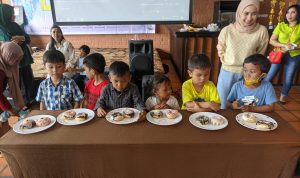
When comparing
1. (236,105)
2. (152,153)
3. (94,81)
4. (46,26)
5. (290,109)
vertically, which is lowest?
(290,109)

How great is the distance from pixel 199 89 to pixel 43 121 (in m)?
1.05

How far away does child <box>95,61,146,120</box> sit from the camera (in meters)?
1.65

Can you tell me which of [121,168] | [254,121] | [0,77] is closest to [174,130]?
[121,168]

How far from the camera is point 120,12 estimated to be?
13.1ft

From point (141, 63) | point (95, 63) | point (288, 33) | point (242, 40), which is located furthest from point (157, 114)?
point (288, 33)

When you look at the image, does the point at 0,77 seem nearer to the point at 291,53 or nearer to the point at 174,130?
the point at 174,130

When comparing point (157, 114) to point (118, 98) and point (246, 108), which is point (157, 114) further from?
point (246, 108)

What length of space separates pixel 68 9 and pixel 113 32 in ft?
3.43

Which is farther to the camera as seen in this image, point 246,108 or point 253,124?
point 246,108

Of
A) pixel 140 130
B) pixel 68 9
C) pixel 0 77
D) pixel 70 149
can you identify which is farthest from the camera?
pixel 68 9

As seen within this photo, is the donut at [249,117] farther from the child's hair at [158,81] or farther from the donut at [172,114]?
the child's hair at [158,81]

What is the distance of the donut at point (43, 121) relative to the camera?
137 cm

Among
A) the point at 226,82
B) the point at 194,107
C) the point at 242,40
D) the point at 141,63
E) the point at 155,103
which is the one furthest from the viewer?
the point at 141,63

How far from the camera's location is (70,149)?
1.22m
